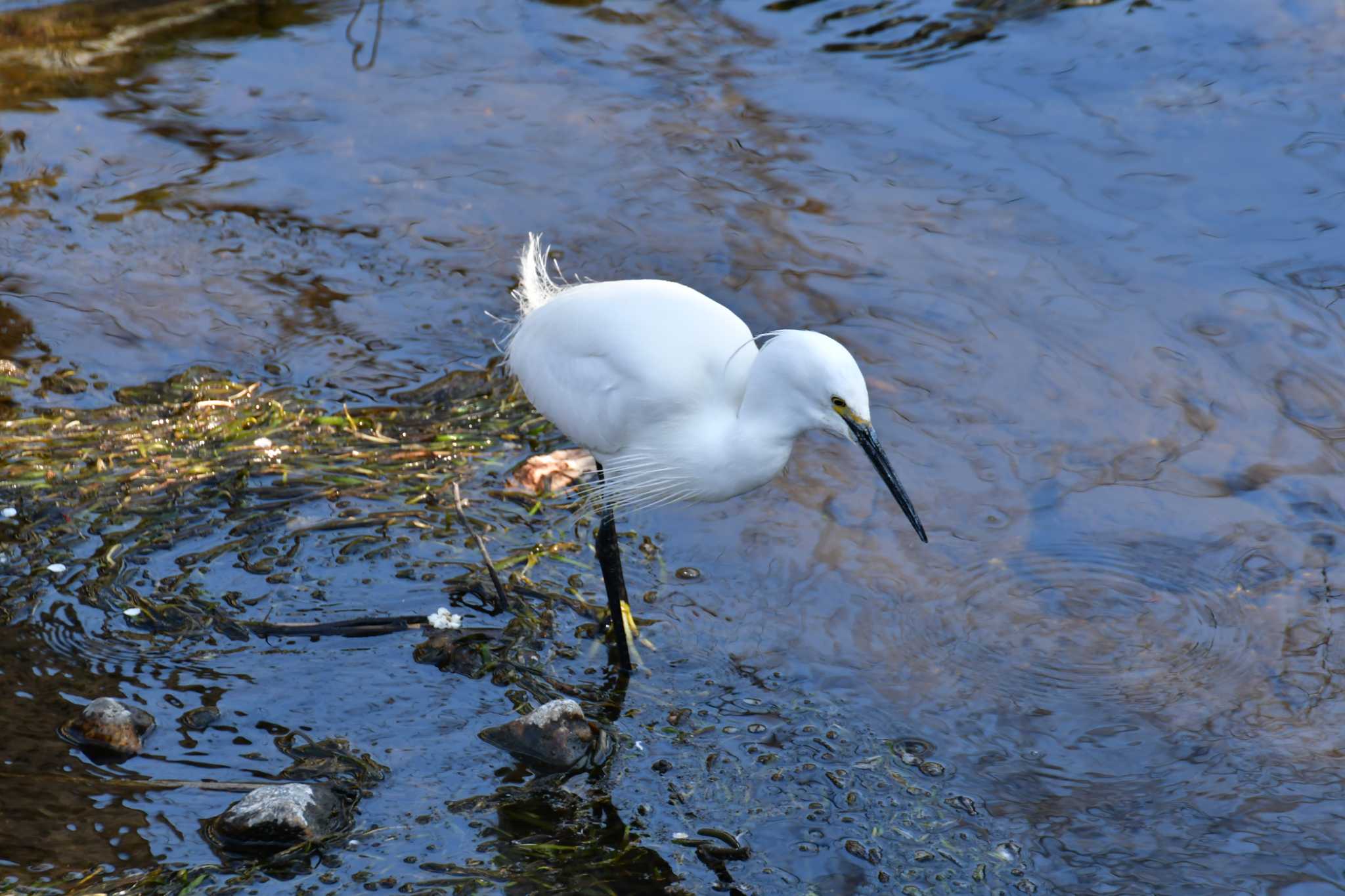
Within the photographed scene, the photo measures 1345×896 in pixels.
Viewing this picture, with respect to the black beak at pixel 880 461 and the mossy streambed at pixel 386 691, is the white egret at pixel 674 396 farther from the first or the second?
A: the mossy streambed at pixel 386 691

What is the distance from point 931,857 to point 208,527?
9.43 ft

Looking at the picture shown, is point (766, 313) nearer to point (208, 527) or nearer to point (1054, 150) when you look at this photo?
point (1054, 150)

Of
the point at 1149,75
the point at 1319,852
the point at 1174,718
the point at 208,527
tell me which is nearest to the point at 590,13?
the point at 1149,75

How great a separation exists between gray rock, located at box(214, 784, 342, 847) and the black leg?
1.21 meters

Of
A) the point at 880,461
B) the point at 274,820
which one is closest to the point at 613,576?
the point at 880,461

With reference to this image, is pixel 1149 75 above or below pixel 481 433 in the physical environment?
above

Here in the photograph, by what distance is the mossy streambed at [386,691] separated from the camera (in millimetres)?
3590

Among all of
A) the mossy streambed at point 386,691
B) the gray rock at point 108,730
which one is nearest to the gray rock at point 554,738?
the mossy streambed at point 386,691

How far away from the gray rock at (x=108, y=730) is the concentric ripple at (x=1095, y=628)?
8.33 ft

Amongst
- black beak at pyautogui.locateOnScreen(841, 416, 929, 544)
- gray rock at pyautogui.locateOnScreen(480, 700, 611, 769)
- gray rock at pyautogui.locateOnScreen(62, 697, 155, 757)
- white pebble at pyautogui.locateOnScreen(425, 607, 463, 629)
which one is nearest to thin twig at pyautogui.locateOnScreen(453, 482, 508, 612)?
white pebble at pyautogui.locateOnScreen(425, 607, 463, 629)

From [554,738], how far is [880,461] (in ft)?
4.21

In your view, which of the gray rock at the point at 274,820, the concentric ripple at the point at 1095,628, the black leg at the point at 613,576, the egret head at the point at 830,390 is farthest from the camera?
the black leg at the point at 613,576

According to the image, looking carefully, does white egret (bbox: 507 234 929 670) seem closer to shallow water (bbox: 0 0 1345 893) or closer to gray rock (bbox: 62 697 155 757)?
shallow water (bbox: 0 0 1345 893)

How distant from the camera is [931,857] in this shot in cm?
362
